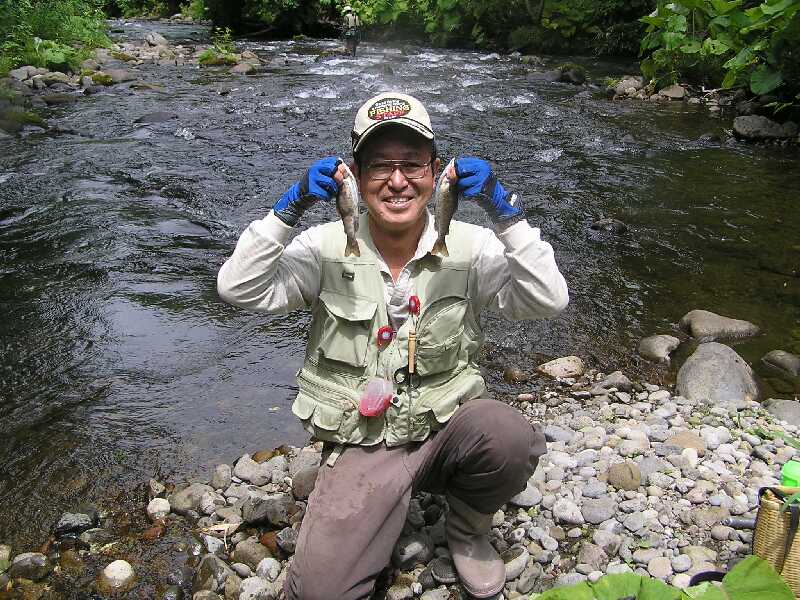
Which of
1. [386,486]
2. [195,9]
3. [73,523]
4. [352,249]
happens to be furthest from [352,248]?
[195,9]

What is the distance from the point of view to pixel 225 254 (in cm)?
720

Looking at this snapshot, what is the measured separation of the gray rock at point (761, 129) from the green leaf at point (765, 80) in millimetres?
456

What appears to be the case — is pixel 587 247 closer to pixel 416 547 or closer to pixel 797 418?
pixel 797 418

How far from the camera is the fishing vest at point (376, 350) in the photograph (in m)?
2.92

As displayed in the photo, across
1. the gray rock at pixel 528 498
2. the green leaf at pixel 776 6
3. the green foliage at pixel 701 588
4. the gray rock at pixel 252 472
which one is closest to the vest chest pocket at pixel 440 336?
the gray rock at pixel 528 498

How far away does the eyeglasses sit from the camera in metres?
2.92

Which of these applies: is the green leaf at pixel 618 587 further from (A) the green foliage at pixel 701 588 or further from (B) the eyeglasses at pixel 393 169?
(B) the eyeglasses at pixel 393 169

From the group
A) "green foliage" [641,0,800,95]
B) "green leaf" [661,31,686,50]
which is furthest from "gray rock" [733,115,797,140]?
"green leaf" [661,31,686,50]

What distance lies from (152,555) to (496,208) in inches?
94.0

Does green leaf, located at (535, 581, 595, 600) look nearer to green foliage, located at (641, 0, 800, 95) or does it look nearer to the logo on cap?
the logo on cap

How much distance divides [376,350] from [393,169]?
778 millimetres

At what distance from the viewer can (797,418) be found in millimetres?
4281

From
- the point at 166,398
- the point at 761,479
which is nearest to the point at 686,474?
the point at 761,479

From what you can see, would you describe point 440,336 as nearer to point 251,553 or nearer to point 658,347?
point 251,553
